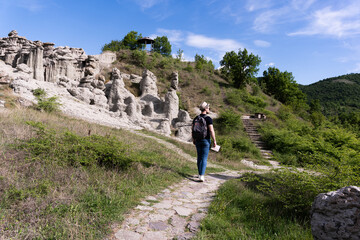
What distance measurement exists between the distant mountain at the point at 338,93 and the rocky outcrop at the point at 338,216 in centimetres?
6666

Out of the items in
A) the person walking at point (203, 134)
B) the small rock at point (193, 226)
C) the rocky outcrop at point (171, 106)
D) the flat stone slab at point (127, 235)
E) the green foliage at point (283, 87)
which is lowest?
the small rock at point (193, 226)

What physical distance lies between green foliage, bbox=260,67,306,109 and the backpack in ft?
143

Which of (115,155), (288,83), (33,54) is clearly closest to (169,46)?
(288,83)

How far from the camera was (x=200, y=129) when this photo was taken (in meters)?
5.43

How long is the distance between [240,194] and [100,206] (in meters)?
2.74

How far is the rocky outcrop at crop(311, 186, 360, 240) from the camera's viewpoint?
7.01 ft

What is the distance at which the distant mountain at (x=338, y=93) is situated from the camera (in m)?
60.8

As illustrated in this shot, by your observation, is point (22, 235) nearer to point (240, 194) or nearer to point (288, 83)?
point (240, 194)

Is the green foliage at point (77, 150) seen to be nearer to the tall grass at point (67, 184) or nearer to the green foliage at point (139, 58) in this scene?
the tall grass at point (67, 184)

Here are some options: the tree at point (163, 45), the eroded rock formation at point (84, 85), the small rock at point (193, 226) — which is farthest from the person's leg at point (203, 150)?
the tree at point (163, 45)

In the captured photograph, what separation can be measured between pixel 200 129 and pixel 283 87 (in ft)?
153

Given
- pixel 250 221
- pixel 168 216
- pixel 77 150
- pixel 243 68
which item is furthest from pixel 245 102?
pixel 168 216

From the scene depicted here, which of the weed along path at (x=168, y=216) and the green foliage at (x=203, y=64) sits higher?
the green foliage at (x=203, y=64)

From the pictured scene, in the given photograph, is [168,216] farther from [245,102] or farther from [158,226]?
[245,102]
